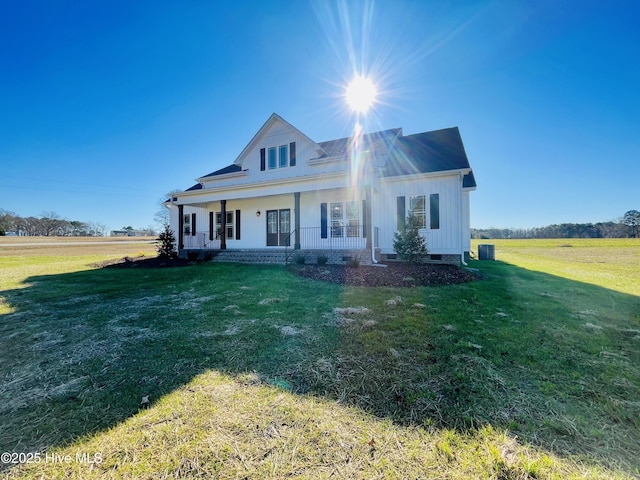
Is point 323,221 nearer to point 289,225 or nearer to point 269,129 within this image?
point 289,225

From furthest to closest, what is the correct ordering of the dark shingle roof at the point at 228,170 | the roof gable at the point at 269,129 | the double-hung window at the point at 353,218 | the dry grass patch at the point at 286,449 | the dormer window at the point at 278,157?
the dark shingle roof at the point at 228,170, the dormer window at the point at 278,157, the roof gable at the point at 269,129, the double-hung window at the point at 353,218, the dry grass patch at the point at 286,449

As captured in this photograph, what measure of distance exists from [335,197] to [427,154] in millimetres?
5259

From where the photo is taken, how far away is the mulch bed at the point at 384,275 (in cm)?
773

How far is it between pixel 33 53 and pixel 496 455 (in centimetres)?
2116

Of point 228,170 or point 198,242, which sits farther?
point 228,170

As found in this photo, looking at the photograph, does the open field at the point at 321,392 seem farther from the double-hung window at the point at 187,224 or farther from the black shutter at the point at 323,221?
the double-hung window at the point at 187,224

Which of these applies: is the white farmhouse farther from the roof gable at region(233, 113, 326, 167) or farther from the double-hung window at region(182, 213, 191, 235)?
the double-hung window at region(182, 213, 191, 235)

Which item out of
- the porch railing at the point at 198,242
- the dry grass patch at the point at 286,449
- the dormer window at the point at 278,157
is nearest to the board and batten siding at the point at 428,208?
the dormer window at the point at 278,157

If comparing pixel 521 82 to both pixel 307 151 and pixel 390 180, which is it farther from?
pixel 307 151

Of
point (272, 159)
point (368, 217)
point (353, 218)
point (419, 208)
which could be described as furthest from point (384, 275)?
point (272, 159)

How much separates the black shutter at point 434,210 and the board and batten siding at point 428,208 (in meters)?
0.12

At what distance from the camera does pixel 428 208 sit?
12.0 m

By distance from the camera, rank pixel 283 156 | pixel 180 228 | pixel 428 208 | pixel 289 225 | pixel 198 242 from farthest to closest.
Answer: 1. pixel 198 242
2. pixel 180 228
3. pixel 283 156
4. pixel 289 225
5. pixel 428 208

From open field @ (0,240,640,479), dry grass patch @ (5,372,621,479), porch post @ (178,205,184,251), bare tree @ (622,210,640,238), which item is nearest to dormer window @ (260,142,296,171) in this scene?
porch post @ (178,205,184,251)
